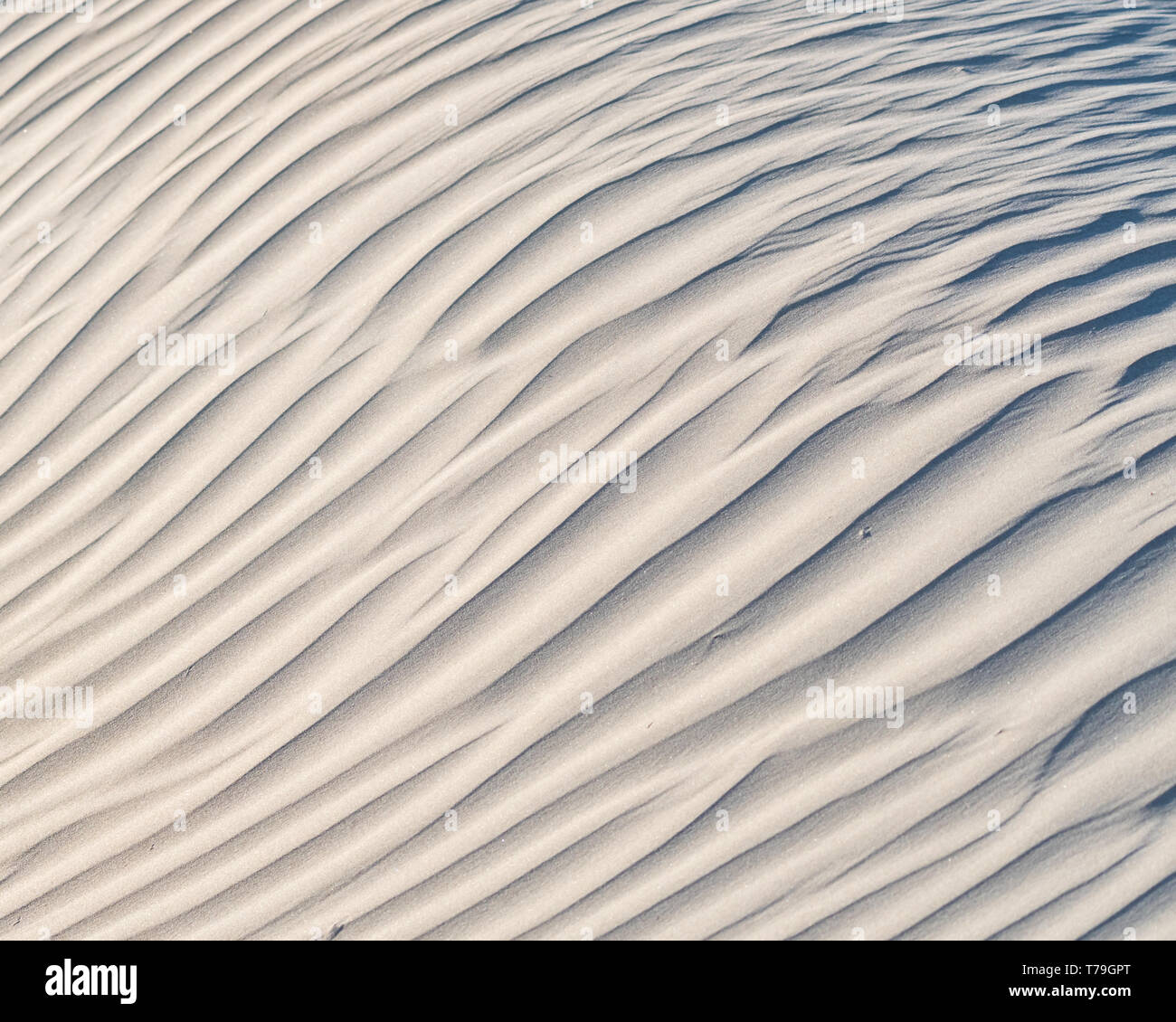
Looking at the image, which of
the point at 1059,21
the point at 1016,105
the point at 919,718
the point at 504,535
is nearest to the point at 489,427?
the point at 504,535

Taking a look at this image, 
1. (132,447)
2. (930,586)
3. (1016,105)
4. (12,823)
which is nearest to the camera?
(930,586)

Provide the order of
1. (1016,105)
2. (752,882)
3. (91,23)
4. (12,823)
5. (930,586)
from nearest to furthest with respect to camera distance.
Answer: (752,882)
(930,586)
(12,823)
(1016,105)
(91,23)

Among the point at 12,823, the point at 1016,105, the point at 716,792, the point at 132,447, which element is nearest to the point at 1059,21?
the point at 1016,105

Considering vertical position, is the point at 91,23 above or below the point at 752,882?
above

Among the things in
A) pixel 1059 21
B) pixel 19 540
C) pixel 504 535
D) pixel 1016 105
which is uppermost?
pixel 1059 21

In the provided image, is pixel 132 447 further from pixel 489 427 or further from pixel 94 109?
pixel 94 109

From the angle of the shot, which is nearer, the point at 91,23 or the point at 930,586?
the point at 930,586

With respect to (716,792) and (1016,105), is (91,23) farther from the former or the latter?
(716,792)
